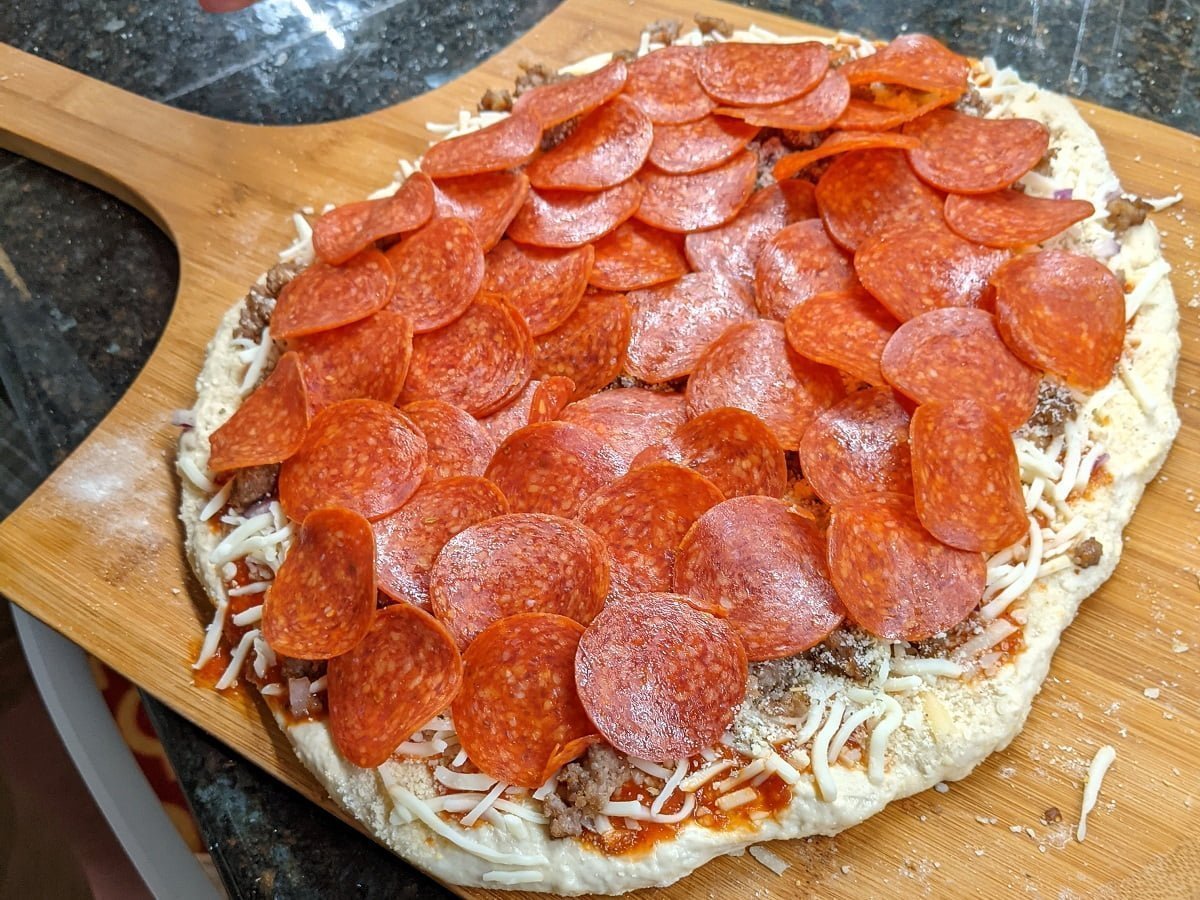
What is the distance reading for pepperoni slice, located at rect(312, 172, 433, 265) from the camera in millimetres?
2738

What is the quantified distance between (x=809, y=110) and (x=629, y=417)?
1.13m

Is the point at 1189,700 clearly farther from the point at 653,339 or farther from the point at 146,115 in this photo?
the point at 146,115

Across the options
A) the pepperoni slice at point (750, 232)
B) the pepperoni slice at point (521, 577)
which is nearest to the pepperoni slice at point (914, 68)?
the pepperoni slice at point (750, 232)

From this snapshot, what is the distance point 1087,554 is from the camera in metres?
2.17

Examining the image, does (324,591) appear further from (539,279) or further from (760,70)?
(760,70)

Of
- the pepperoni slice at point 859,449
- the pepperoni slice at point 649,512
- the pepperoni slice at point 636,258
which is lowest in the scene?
the pepperoni slice at point 649,512

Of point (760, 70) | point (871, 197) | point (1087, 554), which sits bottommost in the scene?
point (1087, 554)

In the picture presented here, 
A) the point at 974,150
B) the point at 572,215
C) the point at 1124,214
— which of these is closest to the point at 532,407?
the point at 572,215

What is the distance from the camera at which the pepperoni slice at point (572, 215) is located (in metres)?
2.72

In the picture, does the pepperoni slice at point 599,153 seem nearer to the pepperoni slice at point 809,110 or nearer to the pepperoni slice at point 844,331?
the pepperoni slice at point 809,110

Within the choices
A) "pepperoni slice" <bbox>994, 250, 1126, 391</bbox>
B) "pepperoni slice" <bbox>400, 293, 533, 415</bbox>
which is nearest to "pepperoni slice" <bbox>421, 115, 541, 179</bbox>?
"pepperoni slice" <bbox>400, 293, 533, 415</bbox>

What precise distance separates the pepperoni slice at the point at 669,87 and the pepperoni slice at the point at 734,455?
1137 millimetres

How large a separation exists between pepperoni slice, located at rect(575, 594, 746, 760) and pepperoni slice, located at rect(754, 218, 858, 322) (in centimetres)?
98

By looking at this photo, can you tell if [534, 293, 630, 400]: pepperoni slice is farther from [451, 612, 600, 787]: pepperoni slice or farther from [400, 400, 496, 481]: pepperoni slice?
[451, 612, 600, 787]: pepperoni slice
